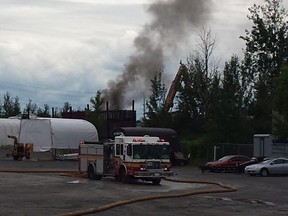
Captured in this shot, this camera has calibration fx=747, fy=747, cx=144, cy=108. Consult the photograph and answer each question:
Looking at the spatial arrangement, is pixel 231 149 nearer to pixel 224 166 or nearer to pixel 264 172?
pixel 224 166

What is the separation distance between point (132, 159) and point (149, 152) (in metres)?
0.97

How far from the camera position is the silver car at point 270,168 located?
48219 millimetres

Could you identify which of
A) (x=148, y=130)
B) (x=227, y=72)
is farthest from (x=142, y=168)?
(x=227, y=72)

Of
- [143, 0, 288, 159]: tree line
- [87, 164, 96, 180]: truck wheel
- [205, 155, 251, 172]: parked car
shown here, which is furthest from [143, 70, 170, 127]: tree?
[87, 164, 96, 180]: truck wheel

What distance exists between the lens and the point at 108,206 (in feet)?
71.6

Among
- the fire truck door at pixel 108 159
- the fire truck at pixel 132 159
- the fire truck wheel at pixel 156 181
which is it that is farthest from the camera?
the fire truck door at pixel 108 159

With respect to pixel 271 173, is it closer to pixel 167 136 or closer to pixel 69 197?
pixel 167 136

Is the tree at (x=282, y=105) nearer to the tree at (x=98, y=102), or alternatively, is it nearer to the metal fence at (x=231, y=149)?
the metal fence at (x=231, y=149)

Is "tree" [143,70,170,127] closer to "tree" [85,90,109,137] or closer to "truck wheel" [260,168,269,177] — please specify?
"tree" [85,90,109,137]

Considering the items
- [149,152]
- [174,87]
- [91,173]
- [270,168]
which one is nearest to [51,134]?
[174,87]

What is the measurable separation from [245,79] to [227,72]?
178 inches

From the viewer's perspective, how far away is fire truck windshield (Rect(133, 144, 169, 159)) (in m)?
36.1

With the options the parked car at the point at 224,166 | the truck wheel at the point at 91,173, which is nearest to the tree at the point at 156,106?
the parked car at the point at 224,166

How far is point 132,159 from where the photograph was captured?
36.0 metres
